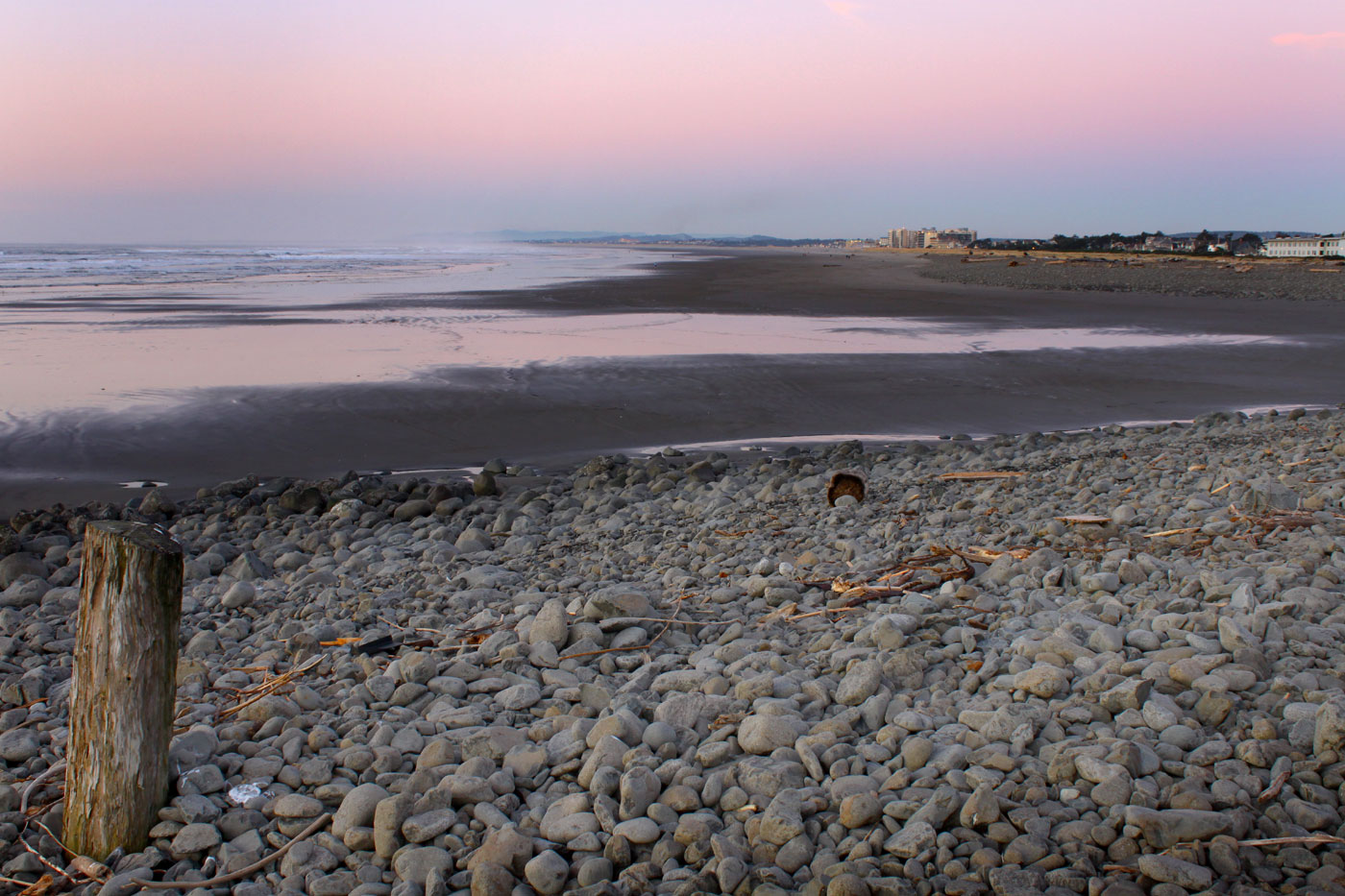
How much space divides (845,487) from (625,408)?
20.3 ft

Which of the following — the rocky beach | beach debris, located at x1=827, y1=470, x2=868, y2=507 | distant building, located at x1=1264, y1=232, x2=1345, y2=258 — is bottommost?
the rocky beach

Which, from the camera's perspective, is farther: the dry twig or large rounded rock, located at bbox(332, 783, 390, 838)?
large rounded rock, located at bbox(332, 783, 390, 838)

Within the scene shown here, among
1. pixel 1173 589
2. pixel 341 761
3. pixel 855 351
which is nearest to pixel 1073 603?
pixel 1173 589

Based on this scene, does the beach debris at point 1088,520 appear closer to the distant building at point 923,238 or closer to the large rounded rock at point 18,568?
the large rounded rock at point 18,568

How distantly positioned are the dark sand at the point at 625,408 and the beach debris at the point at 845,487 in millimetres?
4086

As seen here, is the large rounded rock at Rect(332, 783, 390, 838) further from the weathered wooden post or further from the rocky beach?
the weathered wooden post

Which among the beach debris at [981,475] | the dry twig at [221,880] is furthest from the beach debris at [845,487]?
the dry twig at [221,880]

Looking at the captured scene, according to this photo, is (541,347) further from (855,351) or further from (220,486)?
(220,486)

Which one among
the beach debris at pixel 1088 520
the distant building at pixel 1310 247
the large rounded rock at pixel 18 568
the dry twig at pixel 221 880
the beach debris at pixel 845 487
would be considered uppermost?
the distant building at pixel 1310 247

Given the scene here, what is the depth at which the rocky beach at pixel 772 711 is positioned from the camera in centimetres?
293

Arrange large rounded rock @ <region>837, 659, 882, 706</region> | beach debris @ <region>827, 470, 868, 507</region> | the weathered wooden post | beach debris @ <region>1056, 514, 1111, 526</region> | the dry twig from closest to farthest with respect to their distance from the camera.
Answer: the dry twig
the weathered wooden post
large rounded rock @ <region>837, 659, 882, 706</region>
beach debris @ <region>1056, 514, 1111, 526</region>
beach debris @ <region>827, 470, 868, 507</region>

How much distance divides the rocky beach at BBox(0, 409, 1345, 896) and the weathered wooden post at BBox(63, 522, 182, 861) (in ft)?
0.45

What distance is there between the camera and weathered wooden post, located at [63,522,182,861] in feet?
10.8

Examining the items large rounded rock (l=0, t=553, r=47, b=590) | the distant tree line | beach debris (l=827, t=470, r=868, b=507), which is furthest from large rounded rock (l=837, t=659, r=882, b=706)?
the distant tree line
